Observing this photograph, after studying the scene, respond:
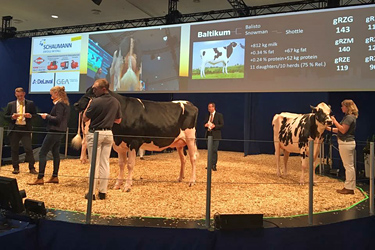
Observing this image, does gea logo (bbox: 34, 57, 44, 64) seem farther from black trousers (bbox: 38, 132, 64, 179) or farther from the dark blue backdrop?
black trousers (bbox: 38, 132, 64, 179)

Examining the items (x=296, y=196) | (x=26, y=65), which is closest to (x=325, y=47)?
(x=296, y=196)

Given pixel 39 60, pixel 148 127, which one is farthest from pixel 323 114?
pixel 39 60

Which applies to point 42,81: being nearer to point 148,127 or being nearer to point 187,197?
point 148,127

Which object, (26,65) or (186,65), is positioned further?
(26,65)

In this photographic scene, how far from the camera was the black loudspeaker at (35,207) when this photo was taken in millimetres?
2864

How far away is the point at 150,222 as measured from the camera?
109 inches

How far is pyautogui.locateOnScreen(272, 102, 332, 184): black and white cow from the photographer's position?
4.78m

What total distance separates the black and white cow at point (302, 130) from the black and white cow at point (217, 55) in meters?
1.79

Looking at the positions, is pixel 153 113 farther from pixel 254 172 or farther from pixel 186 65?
pixel 186 65

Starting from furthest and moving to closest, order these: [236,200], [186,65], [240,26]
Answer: [186,65]
[240,26]
[236,200]

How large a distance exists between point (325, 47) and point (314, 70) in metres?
0.46

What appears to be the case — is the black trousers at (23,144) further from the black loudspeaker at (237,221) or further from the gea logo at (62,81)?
the black loudspeaker at (237,221)

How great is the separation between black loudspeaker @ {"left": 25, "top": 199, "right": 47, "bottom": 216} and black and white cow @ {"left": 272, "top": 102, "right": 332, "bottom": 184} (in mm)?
3042

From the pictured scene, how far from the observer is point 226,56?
6832 millimetres
